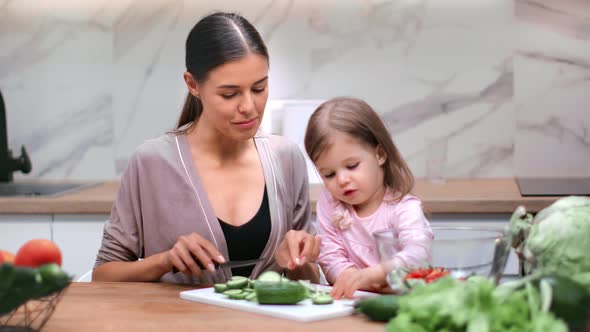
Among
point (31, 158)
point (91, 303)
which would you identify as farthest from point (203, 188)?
point (31, 158)

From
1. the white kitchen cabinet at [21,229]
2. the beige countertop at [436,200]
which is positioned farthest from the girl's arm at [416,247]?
the white kitchen cabinet at [21,229]

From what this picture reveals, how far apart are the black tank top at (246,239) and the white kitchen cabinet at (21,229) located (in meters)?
0.96

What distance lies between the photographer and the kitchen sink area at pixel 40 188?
111 inches

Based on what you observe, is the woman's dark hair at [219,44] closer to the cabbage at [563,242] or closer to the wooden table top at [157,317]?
the wooden table top at [157,317]

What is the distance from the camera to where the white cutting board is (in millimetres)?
1275

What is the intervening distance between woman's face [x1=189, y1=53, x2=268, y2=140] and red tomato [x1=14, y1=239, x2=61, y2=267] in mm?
680

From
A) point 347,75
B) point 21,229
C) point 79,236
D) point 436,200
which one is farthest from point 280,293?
point 347,75

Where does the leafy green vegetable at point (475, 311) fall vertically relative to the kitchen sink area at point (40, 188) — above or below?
below

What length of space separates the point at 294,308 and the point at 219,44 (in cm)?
73

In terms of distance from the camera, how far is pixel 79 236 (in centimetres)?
265

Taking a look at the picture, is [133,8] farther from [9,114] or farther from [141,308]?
[141,308]

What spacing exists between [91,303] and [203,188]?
1.88 feet

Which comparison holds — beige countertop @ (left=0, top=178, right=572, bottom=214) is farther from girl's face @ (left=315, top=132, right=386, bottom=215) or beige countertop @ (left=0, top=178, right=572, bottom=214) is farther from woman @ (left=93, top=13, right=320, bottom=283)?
girl's face @ (left=315, top=132, right=386, bottom=215)

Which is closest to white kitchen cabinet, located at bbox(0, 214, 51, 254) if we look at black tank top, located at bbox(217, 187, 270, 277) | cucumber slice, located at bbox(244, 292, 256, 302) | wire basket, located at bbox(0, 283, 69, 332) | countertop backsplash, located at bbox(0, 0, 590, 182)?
countertop backsplash, located at bbox(0, 0, 590, 182)
